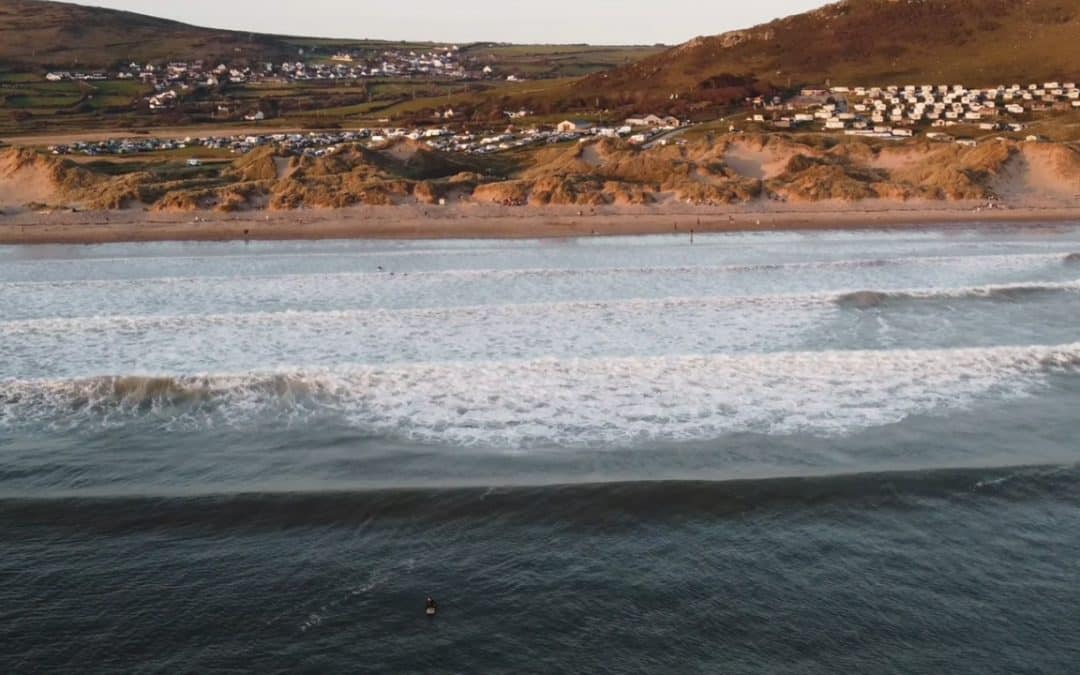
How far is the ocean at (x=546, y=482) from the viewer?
35.2 feet

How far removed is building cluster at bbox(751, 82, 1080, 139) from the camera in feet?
225

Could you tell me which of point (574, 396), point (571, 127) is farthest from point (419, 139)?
point (574, 396)

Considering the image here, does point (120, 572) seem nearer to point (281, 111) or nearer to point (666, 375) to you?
point (666, 375)

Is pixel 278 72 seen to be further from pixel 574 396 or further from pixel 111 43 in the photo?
pixel 574 396

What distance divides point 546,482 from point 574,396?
13.5 ft

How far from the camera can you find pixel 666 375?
19531 millimetres

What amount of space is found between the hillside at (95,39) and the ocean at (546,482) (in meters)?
131

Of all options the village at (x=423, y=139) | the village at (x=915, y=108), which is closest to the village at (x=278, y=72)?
the village at (x=423, y=139)

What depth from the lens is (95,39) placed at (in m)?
162

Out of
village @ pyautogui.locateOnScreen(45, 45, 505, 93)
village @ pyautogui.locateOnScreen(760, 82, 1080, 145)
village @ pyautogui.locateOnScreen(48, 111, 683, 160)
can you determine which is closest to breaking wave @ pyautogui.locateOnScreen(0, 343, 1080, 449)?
village @ pyautogui.locateOnScreen(48, 111, 683, 160)

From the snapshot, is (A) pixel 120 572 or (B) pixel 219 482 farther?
(B) pixel 219 482

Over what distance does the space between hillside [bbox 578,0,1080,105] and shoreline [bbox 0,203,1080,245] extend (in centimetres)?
4874

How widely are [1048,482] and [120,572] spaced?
1279 cm

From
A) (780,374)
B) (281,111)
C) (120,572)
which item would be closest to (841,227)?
(780,374)
